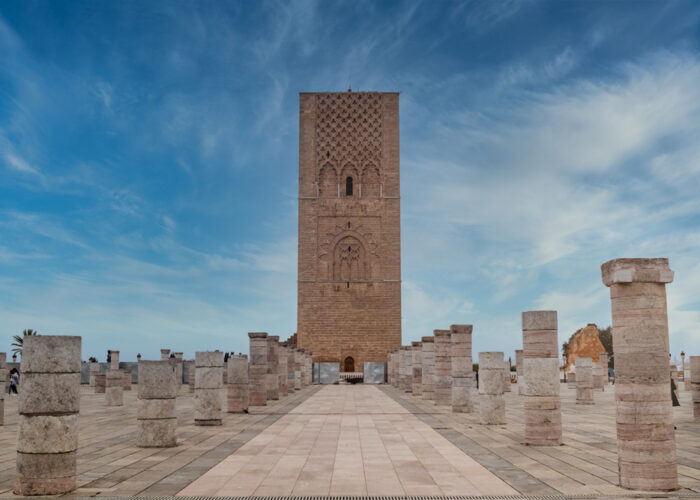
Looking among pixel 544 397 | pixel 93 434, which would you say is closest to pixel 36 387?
pixel 93 434

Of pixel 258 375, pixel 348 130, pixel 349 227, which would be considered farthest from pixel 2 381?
pixel 348 130

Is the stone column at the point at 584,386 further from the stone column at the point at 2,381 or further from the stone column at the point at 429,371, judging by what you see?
the stone column at the point at 2,381

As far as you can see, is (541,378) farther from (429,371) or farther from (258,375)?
(429,371)

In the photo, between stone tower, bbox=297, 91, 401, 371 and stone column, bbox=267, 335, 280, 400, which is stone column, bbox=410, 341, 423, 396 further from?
stone tower, bbox=297, 91, 401, 371

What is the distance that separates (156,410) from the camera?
26.9 ft

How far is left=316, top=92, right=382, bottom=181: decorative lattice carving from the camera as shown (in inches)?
1500

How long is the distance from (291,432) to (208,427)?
153 centimetres

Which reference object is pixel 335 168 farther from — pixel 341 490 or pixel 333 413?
pixel 341 490

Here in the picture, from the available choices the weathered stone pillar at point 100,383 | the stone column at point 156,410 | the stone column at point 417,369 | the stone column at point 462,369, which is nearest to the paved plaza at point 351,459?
the stone column at point 156,410

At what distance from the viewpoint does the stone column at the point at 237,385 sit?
12734 millimetres

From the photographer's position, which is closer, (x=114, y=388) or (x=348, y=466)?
(x=348, y=466)

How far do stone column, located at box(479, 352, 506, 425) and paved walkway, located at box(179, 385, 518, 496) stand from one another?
39.6 inches

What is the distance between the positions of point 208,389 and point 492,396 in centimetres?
467

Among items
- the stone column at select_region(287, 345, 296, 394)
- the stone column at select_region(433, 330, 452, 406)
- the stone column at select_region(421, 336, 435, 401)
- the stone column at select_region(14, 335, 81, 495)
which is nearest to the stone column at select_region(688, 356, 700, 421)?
the stone column at select_region(433, 330, 452, 406)
